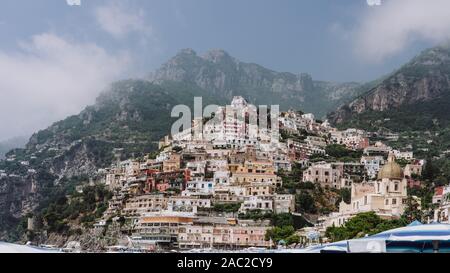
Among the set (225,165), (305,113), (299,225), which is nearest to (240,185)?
(225,165)

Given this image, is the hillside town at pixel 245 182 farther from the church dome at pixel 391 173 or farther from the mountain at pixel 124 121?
the mountain at pixel 124 121

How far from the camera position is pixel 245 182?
33031 mm

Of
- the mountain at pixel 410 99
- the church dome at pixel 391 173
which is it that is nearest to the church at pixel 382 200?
the church dome at pixel 391 173

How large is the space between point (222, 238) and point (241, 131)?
11.0m

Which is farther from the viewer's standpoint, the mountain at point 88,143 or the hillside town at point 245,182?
the mountain at point 88,143

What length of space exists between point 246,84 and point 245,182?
806 cm

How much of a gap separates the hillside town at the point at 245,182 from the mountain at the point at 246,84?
1.08 metres

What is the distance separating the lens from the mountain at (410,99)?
36094 millimetres

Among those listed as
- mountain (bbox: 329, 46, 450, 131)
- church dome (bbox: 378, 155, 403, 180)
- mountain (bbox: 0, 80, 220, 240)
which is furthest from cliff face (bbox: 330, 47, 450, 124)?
church dome (bbox: 378, 155, 403, 180)

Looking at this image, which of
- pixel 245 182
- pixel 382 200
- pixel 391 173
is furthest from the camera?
pixel 245 182

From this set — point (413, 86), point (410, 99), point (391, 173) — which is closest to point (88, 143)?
point (410, 99)

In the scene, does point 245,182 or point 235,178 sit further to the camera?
point 245,182

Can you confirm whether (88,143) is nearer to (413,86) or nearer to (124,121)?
(124,121)
